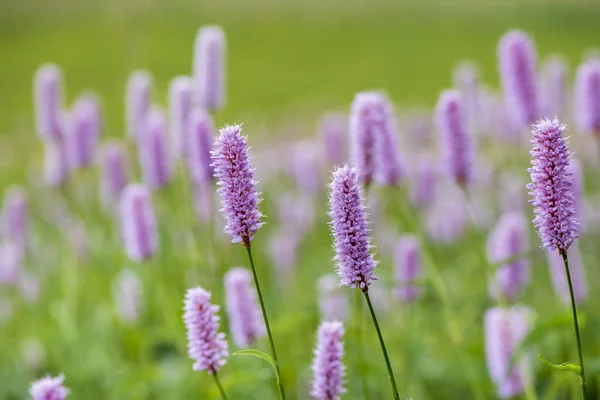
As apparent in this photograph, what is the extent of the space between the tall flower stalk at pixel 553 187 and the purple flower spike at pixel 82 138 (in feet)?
13.0

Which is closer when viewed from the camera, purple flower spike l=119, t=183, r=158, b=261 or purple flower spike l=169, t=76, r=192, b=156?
purple flower spike l=119, t=183, r=158, b=261

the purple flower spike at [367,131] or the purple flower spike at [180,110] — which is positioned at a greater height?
the purple flower spike at [180,110]

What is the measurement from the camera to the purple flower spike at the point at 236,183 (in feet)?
6.70

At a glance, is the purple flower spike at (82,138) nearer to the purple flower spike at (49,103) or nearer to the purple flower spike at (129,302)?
the purple flower spike at (49,103)

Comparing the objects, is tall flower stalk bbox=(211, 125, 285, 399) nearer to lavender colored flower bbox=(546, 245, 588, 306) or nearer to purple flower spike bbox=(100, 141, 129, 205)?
lavender colored flower bbox=(546, 245, 588, 306)

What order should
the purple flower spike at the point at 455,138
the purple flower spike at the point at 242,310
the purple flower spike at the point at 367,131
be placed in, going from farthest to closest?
the purple flower spike at the point at 455,138 → the purple flower spike at the point at 242,310 → the purple flower spike at the point at 367,131

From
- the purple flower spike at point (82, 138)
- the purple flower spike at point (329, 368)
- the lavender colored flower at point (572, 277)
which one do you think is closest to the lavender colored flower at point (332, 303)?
the lavender colored flower at point (572, 277)

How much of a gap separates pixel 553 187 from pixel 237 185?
34.1 inches

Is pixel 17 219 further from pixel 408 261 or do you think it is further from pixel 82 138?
pixel 408 261

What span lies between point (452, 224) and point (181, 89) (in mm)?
3720

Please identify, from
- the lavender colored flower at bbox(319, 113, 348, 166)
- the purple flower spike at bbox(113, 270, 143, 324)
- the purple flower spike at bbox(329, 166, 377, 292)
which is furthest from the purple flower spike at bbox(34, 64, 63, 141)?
the purple flower spike at bbox(329, 166, 377, 292)

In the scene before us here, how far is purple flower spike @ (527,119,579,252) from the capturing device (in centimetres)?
197

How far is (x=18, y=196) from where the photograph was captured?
648cm

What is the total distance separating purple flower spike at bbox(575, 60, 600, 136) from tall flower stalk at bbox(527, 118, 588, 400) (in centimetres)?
221
